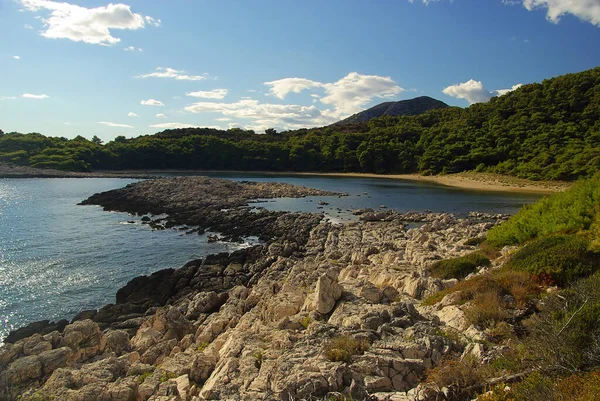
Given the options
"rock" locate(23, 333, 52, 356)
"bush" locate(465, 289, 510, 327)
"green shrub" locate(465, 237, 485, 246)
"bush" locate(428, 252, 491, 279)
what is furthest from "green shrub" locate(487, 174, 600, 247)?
"rock" locate(23, 333, 52, 356)

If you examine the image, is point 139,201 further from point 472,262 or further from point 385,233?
point 472,262

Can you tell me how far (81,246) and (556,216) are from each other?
106 feet

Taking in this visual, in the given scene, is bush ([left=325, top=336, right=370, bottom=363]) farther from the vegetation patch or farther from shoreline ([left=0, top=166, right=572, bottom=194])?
shoreline ([left=0, top=166, right=572, bottom=194])

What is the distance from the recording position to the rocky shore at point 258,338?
771 centimetres

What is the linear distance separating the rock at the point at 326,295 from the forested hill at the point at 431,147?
66.3 m

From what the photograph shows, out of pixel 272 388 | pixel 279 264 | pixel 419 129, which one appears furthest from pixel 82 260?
pixel 419 129

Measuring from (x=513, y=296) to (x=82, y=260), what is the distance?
27020mm

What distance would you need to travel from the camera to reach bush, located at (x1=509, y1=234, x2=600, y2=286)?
11609 millimetres

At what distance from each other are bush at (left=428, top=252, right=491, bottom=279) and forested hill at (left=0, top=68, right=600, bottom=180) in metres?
59.3

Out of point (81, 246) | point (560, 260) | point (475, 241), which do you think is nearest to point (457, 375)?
point (560, 260)

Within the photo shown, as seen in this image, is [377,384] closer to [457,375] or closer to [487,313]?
[457,375]

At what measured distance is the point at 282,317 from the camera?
12484 millimetres

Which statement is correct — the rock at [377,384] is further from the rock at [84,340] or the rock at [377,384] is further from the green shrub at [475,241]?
the green shrub at [475,241]

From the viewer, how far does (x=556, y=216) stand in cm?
1855
